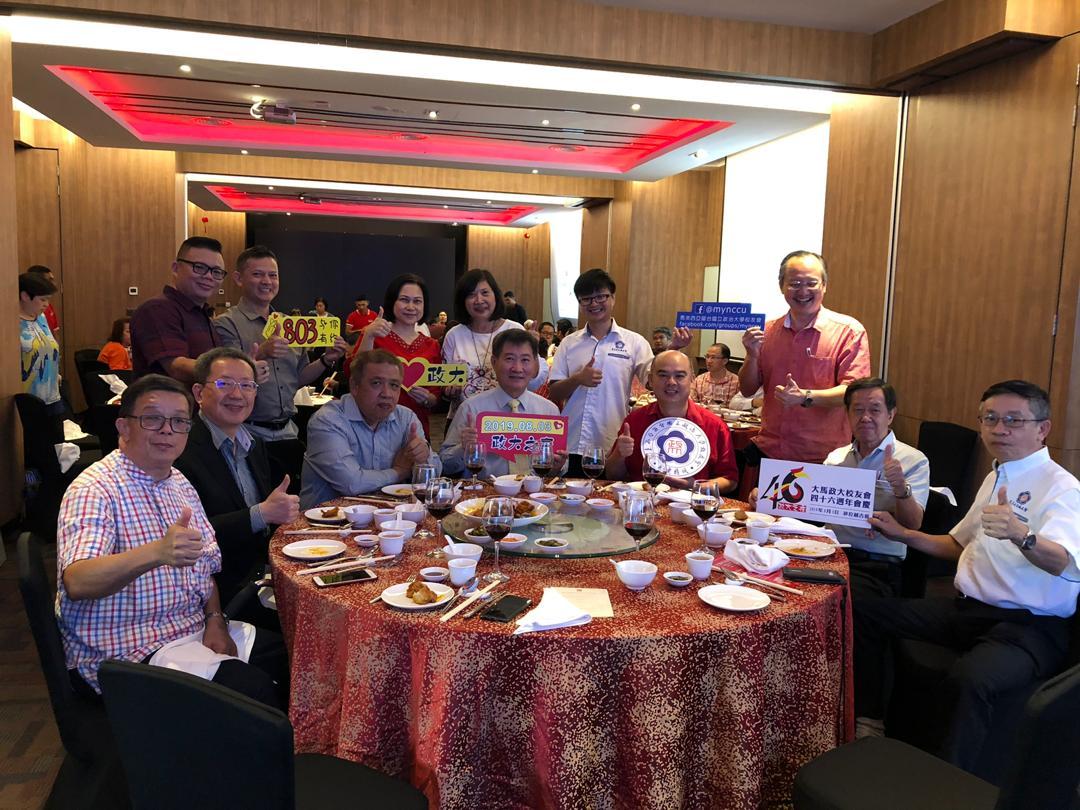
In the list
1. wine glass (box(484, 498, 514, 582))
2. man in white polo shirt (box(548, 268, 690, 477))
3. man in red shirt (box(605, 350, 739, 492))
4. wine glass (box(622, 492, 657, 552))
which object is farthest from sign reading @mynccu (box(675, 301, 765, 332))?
wine glass (box(484, 498, 514, 582))

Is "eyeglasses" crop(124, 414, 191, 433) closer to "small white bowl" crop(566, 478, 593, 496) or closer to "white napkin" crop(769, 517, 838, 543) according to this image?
"small white bowl" crop(566, 478, 593, 496)

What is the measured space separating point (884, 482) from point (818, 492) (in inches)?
19.7

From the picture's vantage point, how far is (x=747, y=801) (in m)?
1.86

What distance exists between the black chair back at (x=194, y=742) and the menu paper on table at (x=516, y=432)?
5.80 ft

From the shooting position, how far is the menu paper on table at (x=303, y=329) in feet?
12.0

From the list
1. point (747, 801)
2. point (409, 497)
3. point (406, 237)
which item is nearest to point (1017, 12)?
point (409, 497)

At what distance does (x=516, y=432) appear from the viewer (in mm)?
2961

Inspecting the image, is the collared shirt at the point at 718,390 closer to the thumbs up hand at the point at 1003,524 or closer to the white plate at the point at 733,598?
the thumbs up hand at the point at 1003,524

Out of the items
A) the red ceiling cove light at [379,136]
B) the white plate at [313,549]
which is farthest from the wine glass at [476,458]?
the red ceiling cove light at [379,136]

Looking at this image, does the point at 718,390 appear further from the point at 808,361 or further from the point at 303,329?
the point at 303,329

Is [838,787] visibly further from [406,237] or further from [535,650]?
Answer: [406,237]

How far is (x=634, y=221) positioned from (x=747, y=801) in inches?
390

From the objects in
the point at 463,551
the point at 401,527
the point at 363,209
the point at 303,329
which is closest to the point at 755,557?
the point at 463,551

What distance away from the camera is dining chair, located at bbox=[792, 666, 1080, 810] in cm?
133
